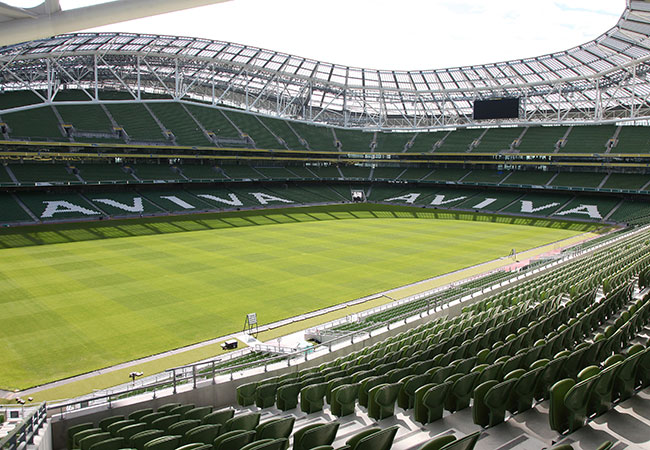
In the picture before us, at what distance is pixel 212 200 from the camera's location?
184 feet

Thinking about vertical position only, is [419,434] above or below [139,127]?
below

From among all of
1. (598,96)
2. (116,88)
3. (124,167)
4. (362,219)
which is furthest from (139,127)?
(598,96)

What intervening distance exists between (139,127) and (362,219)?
30976 millimetres

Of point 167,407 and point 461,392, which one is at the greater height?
point 167,407

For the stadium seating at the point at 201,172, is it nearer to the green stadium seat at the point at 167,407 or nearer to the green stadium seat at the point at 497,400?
the green stadium seat at the point at 167,407

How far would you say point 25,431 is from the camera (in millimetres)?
6332

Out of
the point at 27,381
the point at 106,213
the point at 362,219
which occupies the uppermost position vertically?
the point at 106,213

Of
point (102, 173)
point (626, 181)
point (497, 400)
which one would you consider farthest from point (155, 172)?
point (626, 181)

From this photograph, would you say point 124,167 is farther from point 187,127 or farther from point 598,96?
point 598,96

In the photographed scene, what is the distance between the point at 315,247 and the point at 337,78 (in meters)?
38.7

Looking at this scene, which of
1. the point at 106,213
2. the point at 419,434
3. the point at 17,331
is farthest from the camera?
the point at 106,213

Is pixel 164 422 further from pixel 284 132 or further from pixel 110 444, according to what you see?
pixel 284 132

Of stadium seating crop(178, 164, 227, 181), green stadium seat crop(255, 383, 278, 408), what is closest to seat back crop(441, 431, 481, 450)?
green stadium seat crop(255, 383, 278, 408)

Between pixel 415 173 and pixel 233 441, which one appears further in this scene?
pixel 415 173
